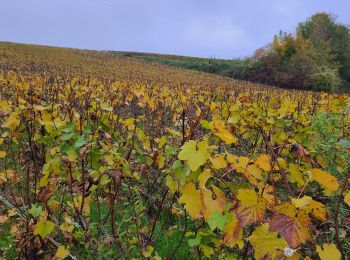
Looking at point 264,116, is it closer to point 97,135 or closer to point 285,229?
point 97,135

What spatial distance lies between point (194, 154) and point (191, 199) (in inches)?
8.7

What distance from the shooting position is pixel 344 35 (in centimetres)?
5141

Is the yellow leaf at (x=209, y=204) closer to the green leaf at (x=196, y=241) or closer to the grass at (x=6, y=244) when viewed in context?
the green leaf at (x=196, y=241)

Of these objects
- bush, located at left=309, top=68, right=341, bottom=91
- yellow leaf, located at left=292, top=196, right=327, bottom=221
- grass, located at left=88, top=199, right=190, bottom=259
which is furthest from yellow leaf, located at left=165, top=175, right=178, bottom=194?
bush, located at left=309, top=68, right=341, bottom=91

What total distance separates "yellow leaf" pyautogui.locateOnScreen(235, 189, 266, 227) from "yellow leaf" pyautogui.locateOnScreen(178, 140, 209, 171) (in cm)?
19

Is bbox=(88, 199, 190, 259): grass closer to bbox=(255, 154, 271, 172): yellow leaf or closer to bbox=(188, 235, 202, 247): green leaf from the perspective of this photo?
bbox=(188, 235, 202, 247): green leaf

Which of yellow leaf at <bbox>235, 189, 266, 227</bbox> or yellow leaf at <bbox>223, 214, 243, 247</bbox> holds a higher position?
yellow leaf at <bbox>235, 189, 266, 227</bbox>

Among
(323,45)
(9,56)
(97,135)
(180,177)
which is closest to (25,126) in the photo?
(97,135)

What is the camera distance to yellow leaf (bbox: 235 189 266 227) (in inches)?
51.5

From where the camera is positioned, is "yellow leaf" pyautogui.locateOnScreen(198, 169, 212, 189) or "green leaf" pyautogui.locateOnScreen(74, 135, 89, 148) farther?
"green leaf" pyautogui.locateOnScreen(74, 135, 89, 148)

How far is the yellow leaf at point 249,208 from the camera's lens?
131 centimetres

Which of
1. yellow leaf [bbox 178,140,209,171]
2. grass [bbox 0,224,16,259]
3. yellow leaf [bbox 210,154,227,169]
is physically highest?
yellow leaf [bbox 178,140,209,171]

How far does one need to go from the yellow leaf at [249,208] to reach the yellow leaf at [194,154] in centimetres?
19

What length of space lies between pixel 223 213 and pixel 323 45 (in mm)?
50273
